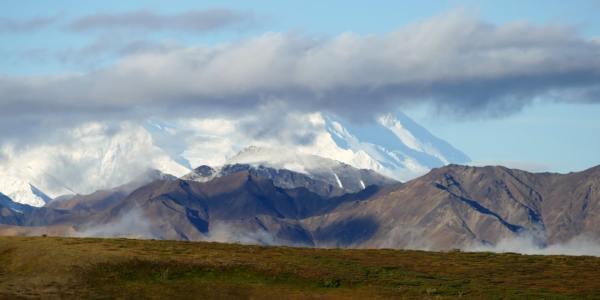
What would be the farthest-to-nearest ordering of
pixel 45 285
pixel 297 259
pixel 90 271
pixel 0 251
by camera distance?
1. pixel 297 259
2. pixel 0 251
3. pixel 90 271
4. pixel 45 285

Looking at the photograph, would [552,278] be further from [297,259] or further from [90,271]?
[90,271]

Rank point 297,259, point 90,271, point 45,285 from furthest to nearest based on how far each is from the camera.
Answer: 1. point 297,259
2. point 90,271
3. point 45,285

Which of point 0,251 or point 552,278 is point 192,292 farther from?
point 552,278

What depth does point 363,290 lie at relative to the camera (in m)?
95.3

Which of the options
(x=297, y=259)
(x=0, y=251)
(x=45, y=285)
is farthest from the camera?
(x=297, y=259)

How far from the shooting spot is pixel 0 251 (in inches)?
4090

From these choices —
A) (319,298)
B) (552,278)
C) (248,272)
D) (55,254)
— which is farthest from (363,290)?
(55,254)

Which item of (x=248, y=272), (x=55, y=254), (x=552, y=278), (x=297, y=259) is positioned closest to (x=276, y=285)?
(x=248, y=272)

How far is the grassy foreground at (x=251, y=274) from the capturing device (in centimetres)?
9250

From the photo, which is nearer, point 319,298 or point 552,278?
point 319,298

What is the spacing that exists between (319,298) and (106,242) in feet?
106

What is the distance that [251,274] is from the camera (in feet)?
327

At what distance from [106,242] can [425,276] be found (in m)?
34.0

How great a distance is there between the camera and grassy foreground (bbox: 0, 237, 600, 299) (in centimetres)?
9250
